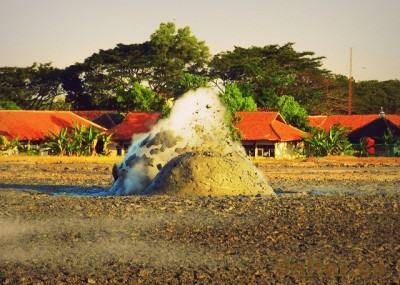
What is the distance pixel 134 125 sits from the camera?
60406 mm

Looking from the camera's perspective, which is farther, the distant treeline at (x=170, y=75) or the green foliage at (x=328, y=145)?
the distant treeline at (x=170, y=75)

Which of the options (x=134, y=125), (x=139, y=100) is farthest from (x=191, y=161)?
(x=139, y=100)

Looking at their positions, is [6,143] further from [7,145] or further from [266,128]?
[266,128]

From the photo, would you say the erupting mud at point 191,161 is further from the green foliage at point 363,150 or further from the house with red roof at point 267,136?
the house with red roof at point 267,136

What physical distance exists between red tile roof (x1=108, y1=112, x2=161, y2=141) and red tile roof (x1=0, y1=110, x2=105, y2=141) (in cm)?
364

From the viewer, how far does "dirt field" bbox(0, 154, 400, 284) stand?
1119 cm

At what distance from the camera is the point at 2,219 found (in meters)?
16.8

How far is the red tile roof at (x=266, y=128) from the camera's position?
185 feet

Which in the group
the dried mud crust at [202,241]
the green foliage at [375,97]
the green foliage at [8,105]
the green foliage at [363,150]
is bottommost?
the green foliage at [363,150]

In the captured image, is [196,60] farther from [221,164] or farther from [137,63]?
[221,164]

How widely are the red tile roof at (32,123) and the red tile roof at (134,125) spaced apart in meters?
3.64

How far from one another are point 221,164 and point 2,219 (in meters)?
6.80

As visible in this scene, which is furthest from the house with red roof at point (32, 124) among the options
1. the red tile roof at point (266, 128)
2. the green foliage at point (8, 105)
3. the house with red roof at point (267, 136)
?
the green foliage at point (8, 105)

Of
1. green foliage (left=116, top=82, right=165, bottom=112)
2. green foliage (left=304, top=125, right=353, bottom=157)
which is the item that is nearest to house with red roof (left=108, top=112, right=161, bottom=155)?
green foliage (left=116, top=82, right=165, bottom=112)
